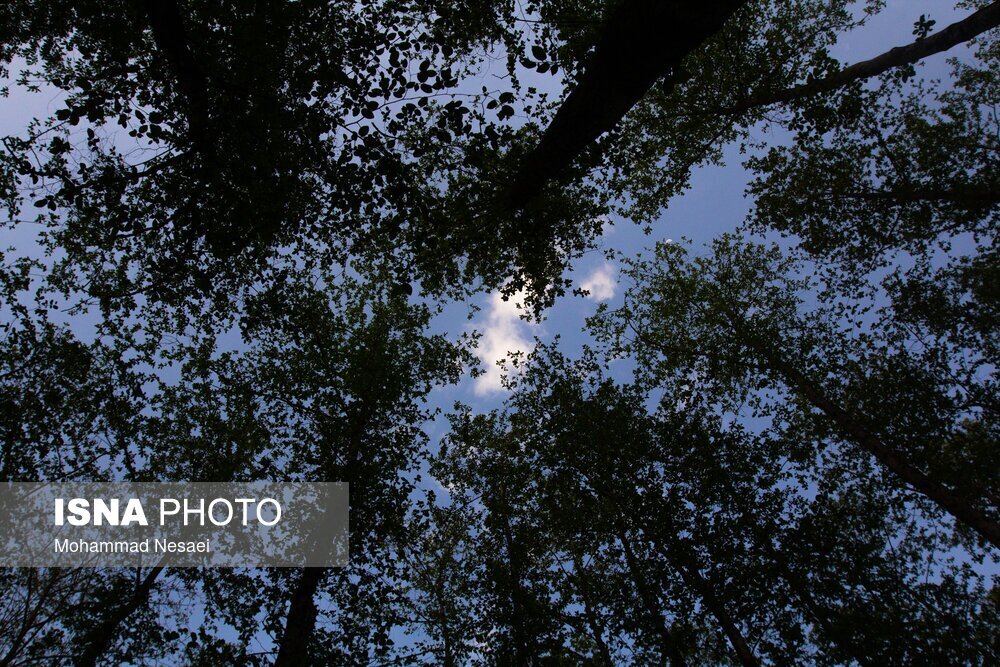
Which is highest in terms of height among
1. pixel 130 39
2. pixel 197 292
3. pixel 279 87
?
pixel 130 39

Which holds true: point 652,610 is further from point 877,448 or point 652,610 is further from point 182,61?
point 182,61

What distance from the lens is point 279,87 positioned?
768 centimetres

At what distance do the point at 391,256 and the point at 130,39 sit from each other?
5506mm

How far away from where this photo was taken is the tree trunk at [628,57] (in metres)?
4.30

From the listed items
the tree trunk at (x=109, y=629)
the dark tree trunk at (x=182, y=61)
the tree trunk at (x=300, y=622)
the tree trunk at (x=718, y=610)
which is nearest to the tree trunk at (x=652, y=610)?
the tree trunk at (x=718, y=610)

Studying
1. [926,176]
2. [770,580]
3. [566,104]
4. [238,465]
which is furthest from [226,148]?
[926,176]

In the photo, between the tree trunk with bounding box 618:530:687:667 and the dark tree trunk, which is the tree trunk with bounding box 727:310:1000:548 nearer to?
the tree trunk with bounding box 618:530:687:667

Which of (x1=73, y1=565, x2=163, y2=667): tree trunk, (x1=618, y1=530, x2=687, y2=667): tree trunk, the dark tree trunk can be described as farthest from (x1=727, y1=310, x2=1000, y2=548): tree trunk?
(x1=73, y1=565, x2=163, y2=667): tree trunk

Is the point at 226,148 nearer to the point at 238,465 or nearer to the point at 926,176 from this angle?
the point at 238,465

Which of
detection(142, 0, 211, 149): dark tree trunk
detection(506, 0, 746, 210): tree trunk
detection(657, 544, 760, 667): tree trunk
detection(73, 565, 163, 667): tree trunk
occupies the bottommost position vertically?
detection(657, 544, 760, 667): tree trunk

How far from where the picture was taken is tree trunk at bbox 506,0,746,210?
430 cm

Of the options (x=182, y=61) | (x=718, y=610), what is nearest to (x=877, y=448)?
(x=718, y=610)

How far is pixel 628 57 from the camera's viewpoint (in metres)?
4.82

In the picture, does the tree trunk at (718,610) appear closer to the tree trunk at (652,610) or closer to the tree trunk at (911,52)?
the tree trunk at (652,610)
